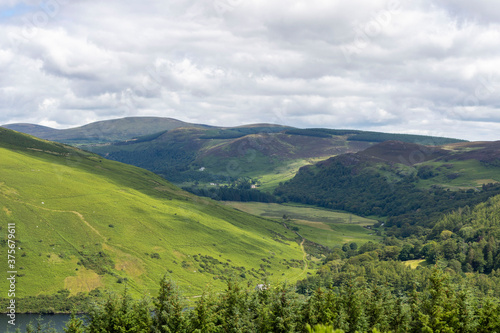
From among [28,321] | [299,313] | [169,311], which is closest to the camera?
[169,311]

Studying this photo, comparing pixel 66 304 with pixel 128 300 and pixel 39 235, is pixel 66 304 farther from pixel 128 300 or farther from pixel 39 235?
pixel 128 300

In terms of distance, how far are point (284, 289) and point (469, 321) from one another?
30.1m

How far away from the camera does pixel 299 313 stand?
67625 mm

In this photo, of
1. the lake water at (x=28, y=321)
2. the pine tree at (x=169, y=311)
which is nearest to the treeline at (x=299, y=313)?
the pine tree at (x=169, y=311)

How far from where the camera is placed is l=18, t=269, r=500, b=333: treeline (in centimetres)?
6309

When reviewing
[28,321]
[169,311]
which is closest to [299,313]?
[169,311]

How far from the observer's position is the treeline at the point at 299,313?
63094mm

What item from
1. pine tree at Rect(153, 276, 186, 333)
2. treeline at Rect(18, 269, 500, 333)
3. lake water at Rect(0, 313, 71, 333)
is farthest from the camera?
lake water at Rect(0, 313, 71, 333)

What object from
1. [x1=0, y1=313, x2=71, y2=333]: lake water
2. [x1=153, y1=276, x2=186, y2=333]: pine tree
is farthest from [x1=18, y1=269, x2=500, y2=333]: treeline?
[x1=0, y1=313, x2=71, y2=333]: lake water

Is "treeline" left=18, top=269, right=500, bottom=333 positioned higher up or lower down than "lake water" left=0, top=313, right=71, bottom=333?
higher up

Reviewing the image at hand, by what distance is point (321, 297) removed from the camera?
7050 centimetres

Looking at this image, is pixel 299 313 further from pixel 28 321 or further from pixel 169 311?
pixel 28 321

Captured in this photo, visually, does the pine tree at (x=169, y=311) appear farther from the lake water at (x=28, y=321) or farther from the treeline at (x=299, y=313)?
the lake water at (x=28, y=321)

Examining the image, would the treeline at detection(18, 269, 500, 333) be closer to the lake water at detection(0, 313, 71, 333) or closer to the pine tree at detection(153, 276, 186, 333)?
the pine tree at detection(153, 276, 186, 333)
